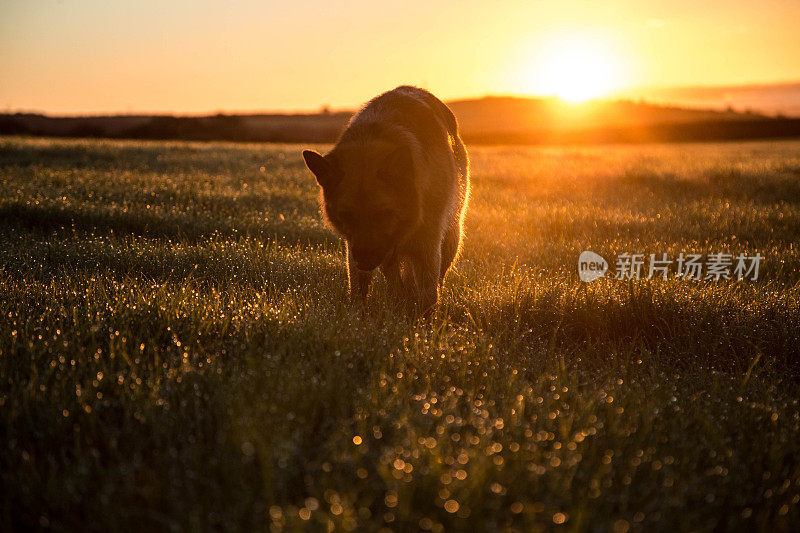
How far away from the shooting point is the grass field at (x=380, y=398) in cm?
197

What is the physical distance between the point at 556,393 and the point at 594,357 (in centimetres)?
118

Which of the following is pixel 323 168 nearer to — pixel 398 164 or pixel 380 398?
pixel 398 164

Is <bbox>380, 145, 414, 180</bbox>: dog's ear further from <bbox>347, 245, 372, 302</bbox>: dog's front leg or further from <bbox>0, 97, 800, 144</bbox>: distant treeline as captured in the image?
<bbox>0, 97, 800, 144</bbox>: distant treeline

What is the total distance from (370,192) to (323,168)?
1.25 feet

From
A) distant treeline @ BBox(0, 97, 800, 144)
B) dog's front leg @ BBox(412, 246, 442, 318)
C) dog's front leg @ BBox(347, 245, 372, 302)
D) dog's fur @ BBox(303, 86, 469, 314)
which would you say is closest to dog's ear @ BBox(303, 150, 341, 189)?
dog's fur @ BBox(303, 86, 469, 314)

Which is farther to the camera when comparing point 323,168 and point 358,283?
point 358,283

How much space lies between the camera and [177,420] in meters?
2.36

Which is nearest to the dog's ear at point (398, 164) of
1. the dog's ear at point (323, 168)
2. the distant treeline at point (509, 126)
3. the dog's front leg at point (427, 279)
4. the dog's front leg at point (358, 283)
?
the dog's ear at point (323, 168)

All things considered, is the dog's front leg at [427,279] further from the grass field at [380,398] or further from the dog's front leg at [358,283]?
the dog's front leg at [358,283]

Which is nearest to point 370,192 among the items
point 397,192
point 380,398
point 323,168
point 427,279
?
point 397,192

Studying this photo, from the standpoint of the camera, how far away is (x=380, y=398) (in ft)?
8.63

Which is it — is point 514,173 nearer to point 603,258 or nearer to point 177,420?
point 603,258

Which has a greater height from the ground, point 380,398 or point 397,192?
point 397,192

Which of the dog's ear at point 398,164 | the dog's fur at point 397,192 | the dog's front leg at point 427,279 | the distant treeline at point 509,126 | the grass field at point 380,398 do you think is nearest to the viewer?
the grass field at point 380,398
